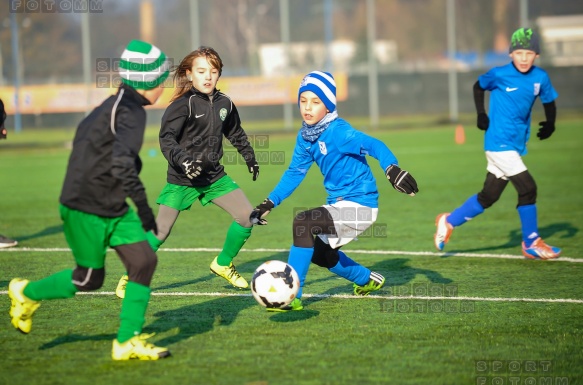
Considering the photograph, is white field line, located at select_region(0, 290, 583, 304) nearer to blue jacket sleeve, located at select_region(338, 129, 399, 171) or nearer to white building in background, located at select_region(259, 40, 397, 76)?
blue jacket sleeve, located at select_region(338, 129, 399, 171)

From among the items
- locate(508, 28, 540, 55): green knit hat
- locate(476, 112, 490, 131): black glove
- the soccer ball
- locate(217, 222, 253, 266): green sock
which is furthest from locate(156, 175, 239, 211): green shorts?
locate(508, 28, 540, 55): green knit hat

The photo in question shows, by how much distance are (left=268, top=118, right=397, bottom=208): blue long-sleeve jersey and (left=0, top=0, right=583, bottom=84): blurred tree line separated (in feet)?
87.5

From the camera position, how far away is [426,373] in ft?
17.3

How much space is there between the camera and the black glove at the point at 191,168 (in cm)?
745

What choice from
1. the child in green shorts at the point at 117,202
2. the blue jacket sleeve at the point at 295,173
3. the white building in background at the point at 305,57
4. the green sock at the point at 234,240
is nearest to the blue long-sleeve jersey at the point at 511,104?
the green sock at the point at 234,240

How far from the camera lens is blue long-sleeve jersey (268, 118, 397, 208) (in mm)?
6816

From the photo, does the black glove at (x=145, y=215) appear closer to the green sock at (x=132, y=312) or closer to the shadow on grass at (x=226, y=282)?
the green sock at (x=132, y=312)

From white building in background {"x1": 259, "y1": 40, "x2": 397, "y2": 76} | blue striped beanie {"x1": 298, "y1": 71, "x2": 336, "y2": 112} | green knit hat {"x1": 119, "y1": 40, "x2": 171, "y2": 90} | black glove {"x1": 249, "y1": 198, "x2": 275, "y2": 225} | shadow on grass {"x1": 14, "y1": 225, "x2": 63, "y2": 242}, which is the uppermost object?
white building in background {"x1": 259, "y1": 40, "x2": 397, "y2": 76}

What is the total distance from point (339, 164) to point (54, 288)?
247cm

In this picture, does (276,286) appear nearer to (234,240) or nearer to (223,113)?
(234,240)

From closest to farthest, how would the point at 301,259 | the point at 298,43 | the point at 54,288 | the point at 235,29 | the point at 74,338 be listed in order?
the point at 54,288, the point at 74,338, the point at 301,259, the point at 298,43, the point at 235,29

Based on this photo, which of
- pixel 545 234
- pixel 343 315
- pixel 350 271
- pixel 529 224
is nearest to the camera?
pixel 343 315

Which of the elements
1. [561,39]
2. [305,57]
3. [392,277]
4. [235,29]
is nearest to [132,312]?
[392,277]

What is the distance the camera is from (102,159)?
5574 millimetres
